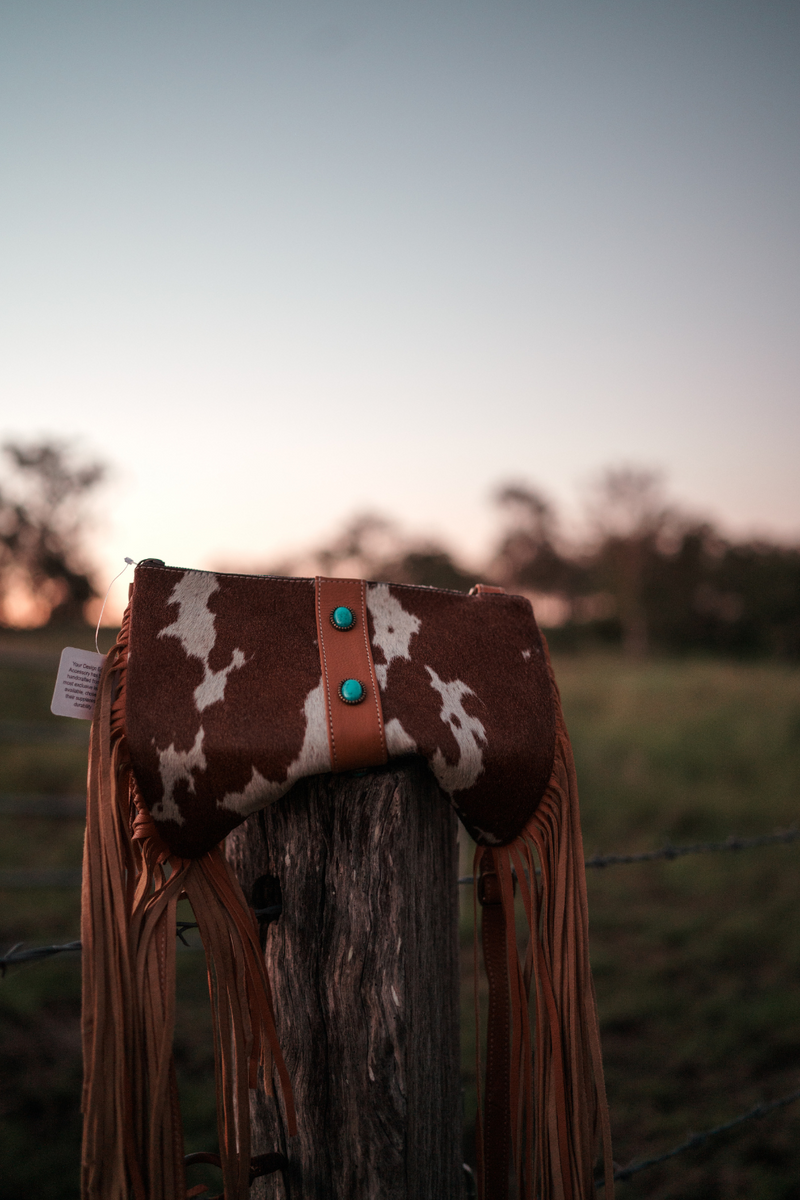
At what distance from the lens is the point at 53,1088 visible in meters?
2.22

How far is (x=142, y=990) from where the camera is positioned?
0.71m

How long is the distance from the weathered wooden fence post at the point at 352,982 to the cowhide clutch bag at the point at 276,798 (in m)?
0.05

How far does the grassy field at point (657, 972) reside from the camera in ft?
6.66

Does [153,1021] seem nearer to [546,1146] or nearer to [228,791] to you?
[228,791]

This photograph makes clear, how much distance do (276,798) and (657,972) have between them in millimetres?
2941

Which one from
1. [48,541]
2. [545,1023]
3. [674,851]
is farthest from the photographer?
[48,541]

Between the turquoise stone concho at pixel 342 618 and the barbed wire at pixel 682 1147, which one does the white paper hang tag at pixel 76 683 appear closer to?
the turquoise stone concho at pixel 342 618

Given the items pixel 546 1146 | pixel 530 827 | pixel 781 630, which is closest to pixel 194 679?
pixel 530 827

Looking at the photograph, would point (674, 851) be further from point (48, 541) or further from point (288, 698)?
point (48, 541)

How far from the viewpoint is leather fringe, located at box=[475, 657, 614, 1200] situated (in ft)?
2.69

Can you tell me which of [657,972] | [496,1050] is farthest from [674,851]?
[657,972]

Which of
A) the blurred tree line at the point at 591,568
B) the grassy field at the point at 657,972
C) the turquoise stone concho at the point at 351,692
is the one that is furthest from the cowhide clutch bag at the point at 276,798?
the blurred tree line at the point at 591,568

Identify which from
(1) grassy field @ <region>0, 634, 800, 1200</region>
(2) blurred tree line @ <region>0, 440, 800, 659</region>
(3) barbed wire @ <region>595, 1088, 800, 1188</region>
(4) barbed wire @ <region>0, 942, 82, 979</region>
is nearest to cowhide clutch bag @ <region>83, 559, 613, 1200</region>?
(4) barbed wire @ <region>0, 942, 82, 979</region>

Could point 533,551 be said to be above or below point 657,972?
above
